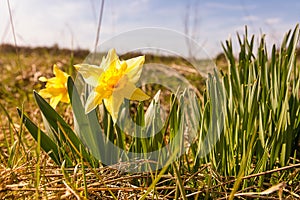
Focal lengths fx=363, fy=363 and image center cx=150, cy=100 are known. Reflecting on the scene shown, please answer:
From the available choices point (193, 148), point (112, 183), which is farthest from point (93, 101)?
point (193, 148)

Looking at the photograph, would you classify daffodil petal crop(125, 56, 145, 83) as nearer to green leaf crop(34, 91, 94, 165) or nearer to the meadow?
the meadow

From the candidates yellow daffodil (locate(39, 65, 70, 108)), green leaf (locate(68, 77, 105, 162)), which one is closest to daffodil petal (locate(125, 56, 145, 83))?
green leaf (locate(68, 77, 105, 162))

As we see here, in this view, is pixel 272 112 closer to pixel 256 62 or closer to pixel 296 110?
pixel 296 110

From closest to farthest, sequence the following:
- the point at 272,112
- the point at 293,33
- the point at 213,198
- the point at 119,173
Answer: the point at 213,198 < the point at 119,173 < the point at 272,112 < the point at 293,33

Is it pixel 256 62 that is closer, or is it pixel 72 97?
pixel 72 97

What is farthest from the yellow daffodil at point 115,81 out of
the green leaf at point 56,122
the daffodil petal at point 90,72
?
the green leaf at point 56,122

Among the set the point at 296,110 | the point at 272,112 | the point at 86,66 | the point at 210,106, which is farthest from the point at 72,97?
the point at 296,110

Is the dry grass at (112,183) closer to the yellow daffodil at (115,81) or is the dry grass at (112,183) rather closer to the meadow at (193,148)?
the meadow at (193,148)

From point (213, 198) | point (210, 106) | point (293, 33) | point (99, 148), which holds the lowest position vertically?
point (213, 198)
